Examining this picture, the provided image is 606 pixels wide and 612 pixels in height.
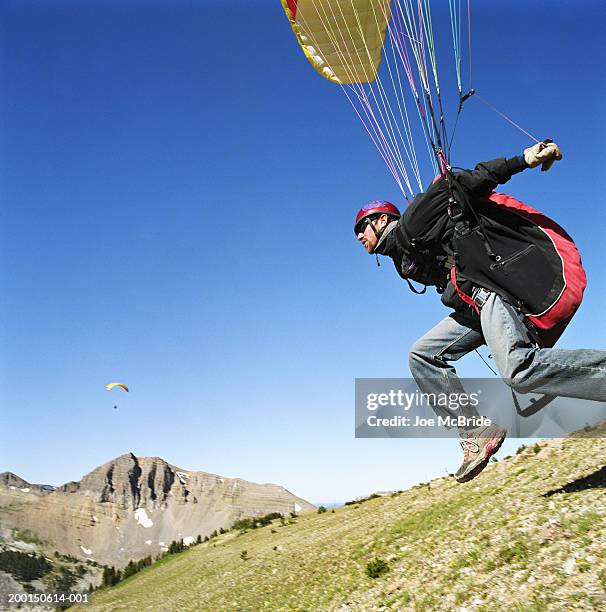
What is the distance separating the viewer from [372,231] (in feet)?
20.6

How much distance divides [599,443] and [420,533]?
3.59 metres

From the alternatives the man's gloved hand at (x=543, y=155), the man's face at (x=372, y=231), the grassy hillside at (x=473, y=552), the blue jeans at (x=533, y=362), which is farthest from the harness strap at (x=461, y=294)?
the grassy hillside at (x=473, y=552)

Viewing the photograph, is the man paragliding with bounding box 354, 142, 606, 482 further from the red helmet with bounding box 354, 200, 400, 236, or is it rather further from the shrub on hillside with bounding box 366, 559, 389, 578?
the shrub on hillside with bounding box 366, 559, 389, 578

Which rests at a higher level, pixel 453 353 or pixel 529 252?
pixel 529 252

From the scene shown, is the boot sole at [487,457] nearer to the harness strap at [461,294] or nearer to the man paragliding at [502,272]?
the man paragliding at [502,272]

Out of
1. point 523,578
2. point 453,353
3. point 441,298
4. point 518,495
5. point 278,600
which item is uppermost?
point 441,298

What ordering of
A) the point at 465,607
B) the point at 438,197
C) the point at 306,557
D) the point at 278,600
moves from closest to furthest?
the point at 438,197, the point at 465,607, the point at 278,600, the point at 306,557

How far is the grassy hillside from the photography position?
5.57m

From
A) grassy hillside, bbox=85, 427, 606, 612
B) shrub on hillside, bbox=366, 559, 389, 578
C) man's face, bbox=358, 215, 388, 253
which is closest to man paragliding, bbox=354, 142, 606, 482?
man's face, bbox=358, 215, 388, 253

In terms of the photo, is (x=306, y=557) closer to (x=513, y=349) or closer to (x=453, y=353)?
(x=453, y=353)

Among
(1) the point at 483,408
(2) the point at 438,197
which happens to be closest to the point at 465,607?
(1) the point at 483,408

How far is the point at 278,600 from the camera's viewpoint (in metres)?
11.7

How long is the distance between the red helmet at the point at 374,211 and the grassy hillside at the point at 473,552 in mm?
3885

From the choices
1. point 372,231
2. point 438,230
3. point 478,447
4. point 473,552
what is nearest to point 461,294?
point 438,230
